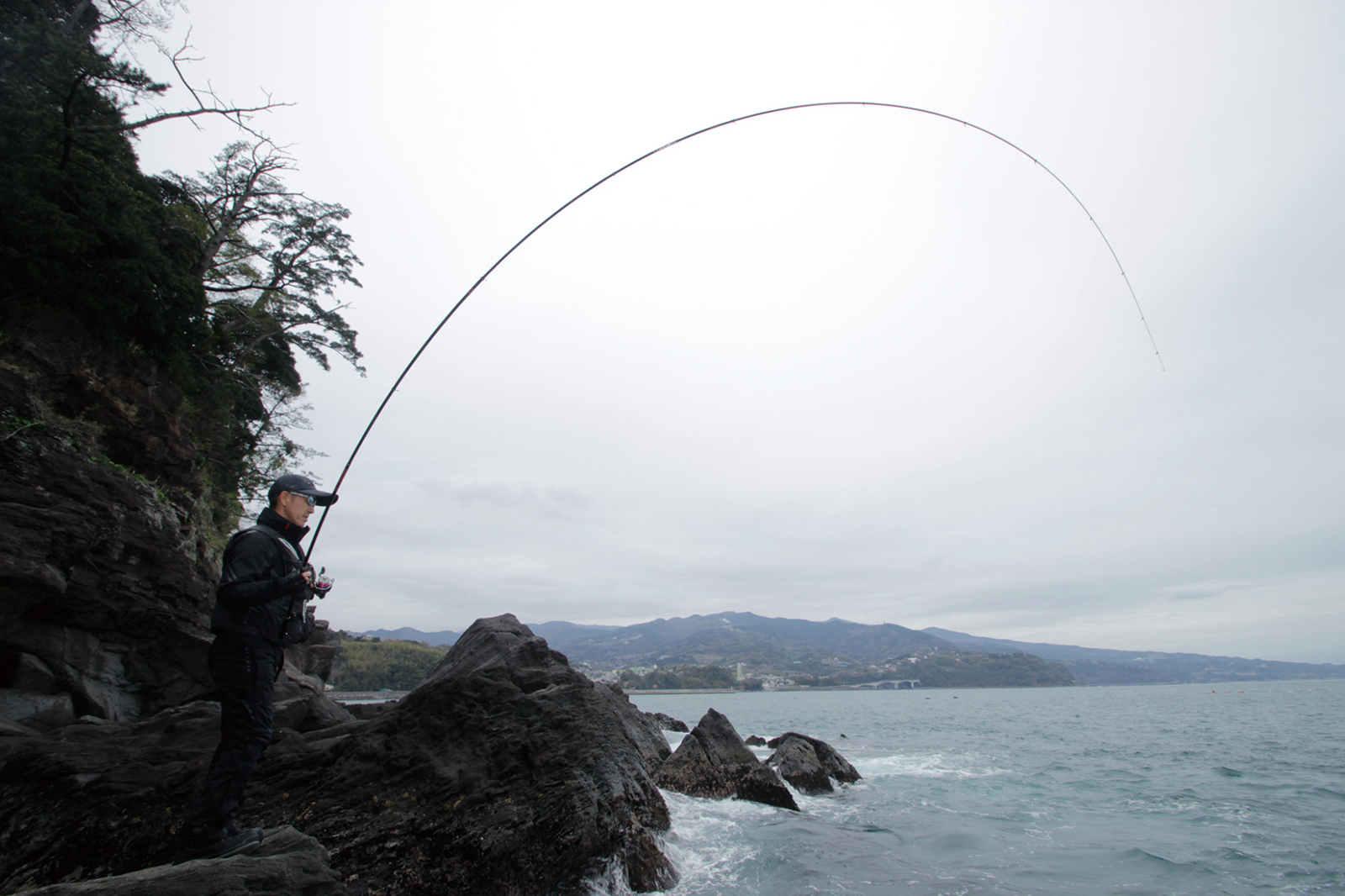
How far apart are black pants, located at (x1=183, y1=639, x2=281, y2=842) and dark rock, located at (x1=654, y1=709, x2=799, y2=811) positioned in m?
12.0

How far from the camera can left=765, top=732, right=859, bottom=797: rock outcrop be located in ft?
53.3

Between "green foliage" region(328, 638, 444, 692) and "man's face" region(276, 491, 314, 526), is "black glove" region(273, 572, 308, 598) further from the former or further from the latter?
"green foliage" region(328, 638, 444, 692)

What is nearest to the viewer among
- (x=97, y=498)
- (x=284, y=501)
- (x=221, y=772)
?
(x=221, y=772)

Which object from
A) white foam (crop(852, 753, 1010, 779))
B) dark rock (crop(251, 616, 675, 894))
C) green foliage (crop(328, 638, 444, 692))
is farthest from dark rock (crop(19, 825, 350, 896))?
green foliage (crop(328, 638, 444, 692))

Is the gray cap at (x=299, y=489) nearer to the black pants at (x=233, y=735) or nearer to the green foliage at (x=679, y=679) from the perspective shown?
the black pants at (x=233, y=735)

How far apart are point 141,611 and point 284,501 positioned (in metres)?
6.62

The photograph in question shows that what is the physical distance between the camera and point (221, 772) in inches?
168

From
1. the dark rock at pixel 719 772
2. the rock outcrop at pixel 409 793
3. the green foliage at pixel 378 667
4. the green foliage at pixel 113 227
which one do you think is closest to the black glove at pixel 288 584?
the rock outcrop at pixel 409 793

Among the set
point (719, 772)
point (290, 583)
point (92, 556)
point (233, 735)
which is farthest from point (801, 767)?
point (92, 556)

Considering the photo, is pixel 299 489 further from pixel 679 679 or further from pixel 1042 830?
pixel 679 679

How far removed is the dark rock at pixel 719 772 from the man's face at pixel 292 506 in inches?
489

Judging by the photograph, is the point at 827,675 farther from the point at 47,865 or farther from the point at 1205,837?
the point at 47,865

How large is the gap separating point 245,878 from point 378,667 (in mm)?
108629

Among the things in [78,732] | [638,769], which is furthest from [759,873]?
[78,732]
